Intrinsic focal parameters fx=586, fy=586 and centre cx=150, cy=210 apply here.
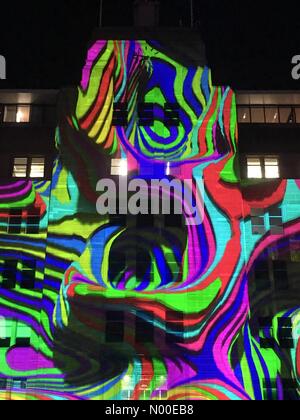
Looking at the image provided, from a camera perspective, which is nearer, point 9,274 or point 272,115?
point 9,274

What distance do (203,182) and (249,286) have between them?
9284 millimetres

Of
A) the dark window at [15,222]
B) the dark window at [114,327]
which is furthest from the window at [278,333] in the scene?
the dark window at [15,222]

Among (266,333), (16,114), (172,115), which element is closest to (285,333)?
(266,333)

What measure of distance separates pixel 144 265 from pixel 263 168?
13611 mm

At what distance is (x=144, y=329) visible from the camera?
147 ft

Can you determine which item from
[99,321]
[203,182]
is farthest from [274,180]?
[99,321]

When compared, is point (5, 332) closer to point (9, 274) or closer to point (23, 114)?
point (9, 274)

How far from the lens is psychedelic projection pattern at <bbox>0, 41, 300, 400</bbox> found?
4359 cm

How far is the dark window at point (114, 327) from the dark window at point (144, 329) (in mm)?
1147

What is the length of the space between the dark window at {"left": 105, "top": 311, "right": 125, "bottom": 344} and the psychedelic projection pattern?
0.25 feet

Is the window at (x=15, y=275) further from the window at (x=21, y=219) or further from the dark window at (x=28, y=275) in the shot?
the window at (x=21, y=219)

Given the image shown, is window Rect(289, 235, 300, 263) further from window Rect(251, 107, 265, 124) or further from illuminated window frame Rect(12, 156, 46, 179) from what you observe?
illuminated window frame Rect(12, 156, 46, 179)

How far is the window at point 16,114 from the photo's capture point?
5281cm

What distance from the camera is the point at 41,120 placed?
173 ft
